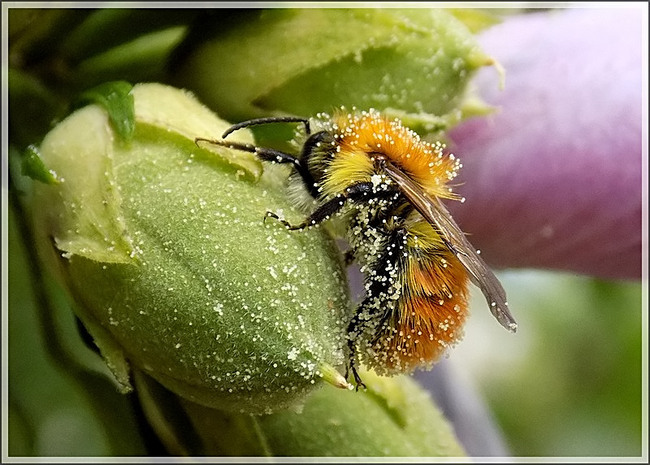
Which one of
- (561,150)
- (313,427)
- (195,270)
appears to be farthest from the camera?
(561,150)

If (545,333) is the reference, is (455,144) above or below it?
above

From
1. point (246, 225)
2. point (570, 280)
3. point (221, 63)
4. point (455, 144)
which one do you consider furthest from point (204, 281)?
point (570, 280)

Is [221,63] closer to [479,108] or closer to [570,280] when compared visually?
[479,108]

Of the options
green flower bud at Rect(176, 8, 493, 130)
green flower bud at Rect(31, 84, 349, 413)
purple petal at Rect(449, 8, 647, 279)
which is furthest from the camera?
purple petal at Rect(449, 8, 647, 279)

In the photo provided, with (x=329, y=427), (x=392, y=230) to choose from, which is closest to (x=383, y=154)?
(x=392, y=230)

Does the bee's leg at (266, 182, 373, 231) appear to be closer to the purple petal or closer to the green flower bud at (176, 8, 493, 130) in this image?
the green flower bud at (176, 8, 493, 130)

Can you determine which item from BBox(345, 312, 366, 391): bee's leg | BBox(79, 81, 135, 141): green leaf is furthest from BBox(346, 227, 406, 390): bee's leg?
BBox(79, 81, 135, 141): green leaf

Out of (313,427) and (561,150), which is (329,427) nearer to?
(313,427)
